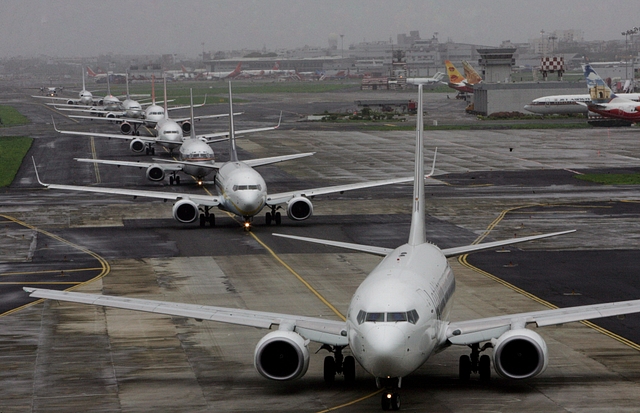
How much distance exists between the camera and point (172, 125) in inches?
4045

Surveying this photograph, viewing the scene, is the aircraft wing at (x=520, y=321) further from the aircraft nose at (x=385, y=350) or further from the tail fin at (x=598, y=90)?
the tail fin at (x=598, y=90)

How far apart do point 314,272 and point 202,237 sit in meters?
12.8

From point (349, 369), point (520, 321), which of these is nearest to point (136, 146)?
point (349, 369)

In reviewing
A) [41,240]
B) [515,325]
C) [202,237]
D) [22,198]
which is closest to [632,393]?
[515,325]

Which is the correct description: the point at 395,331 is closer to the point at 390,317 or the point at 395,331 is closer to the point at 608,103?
the point at 390,317

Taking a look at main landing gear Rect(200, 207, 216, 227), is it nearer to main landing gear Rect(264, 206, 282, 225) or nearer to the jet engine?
the jet engine

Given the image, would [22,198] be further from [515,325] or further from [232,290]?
[515,325]

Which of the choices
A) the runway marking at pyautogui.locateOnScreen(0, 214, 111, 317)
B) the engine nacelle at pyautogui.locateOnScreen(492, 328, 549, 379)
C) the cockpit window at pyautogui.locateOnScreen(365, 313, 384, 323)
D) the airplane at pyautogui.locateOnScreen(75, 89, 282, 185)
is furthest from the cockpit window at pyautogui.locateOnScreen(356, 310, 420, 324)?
the airplane at pyautogui.locateOnScreen(75, 89, 282, 185)

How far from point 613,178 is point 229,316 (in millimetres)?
60904

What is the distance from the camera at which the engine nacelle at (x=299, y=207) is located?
199 feet

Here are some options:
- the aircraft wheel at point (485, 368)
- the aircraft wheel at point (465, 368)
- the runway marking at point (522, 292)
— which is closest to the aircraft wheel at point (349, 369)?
the aircraft wheel at point (465, 368)

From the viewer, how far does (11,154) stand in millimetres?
108875

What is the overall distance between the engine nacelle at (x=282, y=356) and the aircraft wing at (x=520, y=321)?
4.31 meters

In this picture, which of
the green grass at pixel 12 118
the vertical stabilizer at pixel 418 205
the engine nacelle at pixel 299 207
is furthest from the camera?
the green grass at pixel 12 118
